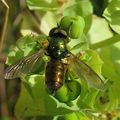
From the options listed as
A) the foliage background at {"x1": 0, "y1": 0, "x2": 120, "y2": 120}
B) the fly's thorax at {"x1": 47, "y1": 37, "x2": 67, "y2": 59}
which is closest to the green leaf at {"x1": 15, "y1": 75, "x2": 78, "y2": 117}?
the foliage background at {"x1": 0, "y1": 0, "x2": 120, "y2": 120}

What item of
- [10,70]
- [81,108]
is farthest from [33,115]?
[10,70]

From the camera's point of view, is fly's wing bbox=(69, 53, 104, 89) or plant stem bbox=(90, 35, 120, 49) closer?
fly's wing bbox=(69, 53, 104, 89)

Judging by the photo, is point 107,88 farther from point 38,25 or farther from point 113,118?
point 38,25

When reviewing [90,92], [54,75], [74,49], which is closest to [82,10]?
[74,49]

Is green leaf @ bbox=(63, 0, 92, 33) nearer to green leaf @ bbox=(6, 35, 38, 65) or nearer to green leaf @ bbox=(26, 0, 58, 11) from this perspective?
green leaf @ bbox=(26, 0, 58, 11)

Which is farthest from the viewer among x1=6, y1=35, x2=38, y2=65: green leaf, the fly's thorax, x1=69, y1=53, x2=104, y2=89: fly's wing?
x1=6, y1=35, x2=38, y2=65: green leaf

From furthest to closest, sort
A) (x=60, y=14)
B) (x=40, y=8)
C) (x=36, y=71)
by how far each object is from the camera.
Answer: (x=60, y=14) < (x=40, y=8) < (x=36, y=71)

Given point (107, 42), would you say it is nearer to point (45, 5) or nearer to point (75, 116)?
point (45, 5)

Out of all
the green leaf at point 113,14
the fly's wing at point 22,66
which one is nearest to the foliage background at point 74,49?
the green leaf at point 113,14
